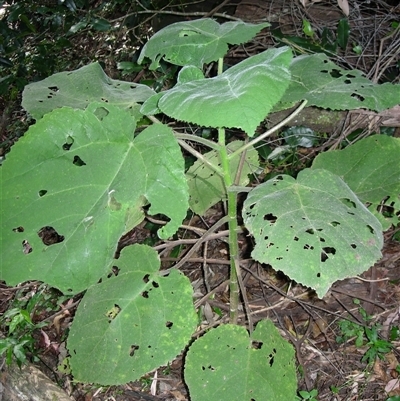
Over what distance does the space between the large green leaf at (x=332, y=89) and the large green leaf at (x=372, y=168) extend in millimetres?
252

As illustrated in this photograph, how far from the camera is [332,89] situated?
127cm

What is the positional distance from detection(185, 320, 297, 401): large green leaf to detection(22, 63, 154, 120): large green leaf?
740mm

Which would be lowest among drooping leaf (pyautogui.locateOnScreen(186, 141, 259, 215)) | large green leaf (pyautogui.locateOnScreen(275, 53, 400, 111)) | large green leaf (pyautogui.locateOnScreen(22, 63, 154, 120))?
drooping leaf (pyautogui.locateOnScreen(186, 141, 259, 215))

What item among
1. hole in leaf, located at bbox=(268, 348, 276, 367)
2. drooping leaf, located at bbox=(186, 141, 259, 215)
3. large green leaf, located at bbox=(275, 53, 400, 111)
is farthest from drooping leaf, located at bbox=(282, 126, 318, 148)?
hole in leaf, located at bbox=(268, 348, 276, 367)

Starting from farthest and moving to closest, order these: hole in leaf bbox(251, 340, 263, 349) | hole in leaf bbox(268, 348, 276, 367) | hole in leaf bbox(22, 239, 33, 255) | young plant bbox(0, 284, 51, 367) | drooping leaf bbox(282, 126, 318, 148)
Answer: drooping leaf bbox(282, 126, 318, 148) → young plant bbox(0, 284, 51, 367) → hole in leaf bbox(251, 340, 263, 349) → hole in leaf bbox(268, 348, 276, 367) → hole in leaf bbox(22, 239, 33, 255)

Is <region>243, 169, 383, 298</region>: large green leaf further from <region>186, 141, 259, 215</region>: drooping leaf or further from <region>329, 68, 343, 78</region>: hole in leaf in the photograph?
<region>186, 141, 259, 215</region>: drooping leaf

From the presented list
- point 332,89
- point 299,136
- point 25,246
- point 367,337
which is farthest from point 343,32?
point 25,246

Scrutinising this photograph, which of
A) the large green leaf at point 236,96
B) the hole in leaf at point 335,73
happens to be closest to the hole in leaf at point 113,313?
the large green leaf at point 236,96

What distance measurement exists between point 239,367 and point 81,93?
960 mm

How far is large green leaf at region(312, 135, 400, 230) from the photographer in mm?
1482

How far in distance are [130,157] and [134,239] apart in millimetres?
1581

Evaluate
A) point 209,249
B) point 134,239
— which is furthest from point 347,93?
point 134,239

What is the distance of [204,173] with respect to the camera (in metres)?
1.89

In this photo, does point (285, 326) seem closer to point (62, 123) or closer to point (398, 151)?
point (398, 151)
